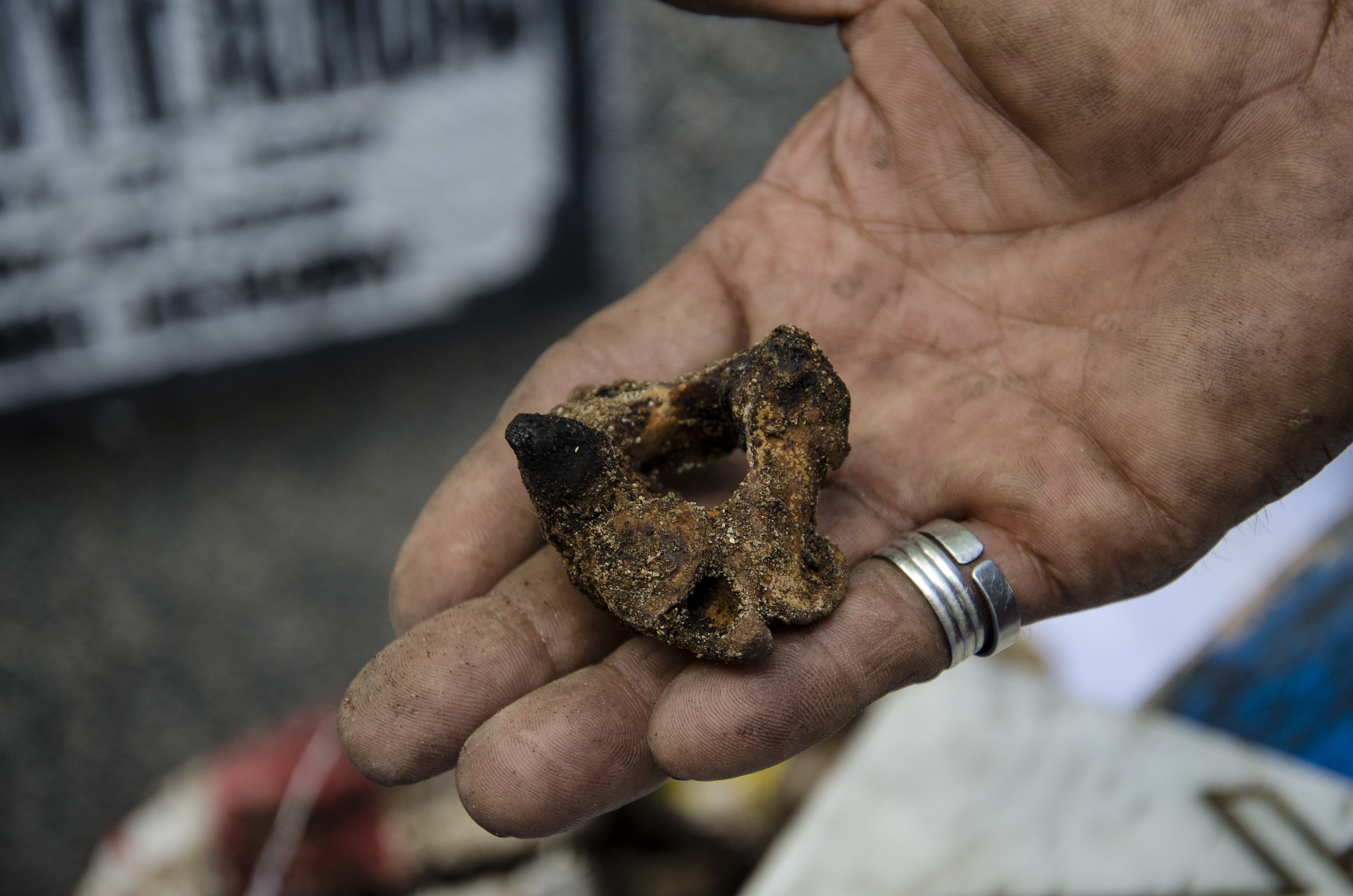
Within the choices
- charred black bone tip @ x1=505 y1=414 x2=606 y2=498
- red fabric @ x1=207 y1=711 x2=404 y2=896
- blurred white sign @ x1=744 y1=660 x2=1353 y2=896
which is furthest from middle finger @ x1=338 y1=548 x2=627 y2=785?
red fabric @ x1=207 y1=711 x2=404 y2=896

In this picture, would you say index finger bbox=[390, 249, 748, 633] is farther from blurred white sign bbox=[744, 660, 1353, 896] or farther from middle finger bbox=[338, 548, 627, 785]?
blurred white sign bbox=[744, 660, 1353, 896]

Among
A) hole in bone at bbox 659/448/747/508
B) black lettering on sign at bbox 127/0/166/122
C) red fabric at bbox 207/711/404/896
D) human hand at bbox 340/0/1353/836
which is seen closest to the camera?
human hand at bbox 340/0/1353/836

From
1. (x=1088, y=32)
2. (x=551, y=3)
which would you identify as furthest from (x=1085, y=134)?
(x=551, y=3)

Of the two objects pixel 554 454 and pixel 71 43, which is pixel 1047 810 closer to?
pixel 554 454

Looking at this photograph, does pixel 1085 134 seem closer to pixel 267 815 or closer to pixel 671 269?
pixel 671 269

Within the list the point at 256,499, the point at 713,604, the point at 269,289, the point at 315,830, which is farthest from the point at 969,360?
the point at 256,499

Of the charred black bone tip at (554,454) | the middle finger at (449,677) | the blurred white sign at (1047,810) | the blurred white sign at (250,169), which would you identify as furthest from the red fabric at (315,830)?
the charred black bone tip at (554,454)

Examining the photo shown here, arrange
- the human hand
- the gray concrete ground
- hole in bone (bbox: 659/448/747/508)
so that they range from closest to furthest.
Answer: the human hand, hole in bone (bbox: 659/448/747/508), the gray concrete ground

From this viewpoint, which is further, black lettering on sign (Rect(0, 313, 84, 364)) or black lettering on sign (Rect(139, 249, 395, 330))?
black lettering on sign (Rect(139, 249, 395, 330))
